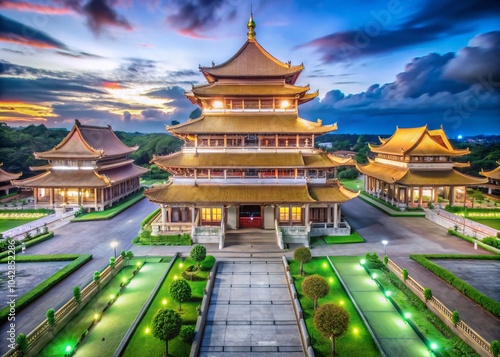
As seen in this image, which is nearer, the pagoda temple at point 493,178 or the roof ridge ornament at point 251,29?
the roof ridge ornament at point 251,29

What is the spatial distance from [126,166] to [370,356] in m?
47.9

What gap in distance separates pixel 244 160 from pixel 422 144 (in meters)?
28.6

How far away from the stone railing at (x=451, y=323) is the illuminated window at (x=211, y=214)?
17.2 metres

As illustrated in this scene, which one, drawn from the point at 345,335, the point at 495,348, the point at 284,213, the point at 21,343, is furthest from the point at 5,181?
the point at 495,348

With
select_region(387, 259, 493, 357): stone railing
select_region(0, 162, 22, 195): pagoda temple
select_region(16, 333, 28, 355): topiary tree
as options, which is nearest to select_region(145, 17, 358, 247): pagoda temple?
select_region(387, 259, 493, 357): stone railing

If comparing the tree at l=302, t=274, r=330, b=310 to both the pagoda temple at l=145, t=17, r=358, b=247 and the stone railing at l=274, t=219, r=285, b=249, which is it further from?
the pagoda temple at l=145, t=17, r=358, b=247

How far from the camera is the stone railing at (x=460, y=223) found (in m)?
31.4

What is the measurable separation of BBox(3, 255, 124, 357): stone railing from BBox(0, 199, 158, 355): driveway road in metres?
1.24

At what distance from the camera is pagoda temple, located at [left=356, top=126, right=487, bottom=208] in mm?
41000

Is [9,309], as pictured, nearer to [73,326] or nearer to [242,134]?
[73,326]

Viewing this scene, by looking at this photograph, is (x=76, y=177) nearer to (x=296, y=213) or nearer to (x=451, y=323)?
(x=296, y=213)

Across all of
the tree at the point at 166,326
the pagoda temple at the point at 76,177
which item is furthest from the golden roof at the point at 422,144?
the pagoda temple at the point at 76,177

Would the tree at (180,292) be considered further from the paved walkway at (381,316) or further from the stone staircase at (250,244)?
the paved walkway at (381,316)

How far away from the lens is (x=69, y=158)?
4206 centimetres
